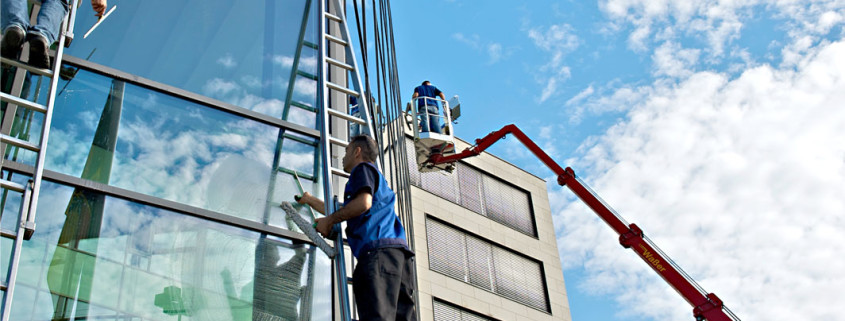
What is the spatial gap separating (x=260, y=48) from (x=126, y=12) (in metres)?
1.21

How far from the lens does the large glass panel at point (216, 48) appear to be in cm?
655

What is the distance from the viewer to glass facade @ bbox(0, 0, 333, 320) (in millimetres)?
5301

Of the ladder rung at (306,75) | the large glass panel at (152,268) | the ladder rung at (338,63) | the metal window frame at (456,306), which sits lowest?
the large glass panel at (152,268)

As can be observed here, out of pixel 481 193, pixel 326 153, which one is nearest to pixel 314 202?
pixel 326 153

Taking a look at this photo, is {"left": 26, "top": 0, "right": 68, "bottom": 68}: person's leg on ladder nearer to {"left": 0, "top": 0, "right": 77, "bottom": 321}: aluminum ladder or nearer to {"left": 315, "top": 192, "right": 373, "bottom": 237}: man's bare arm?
{"left": 0, "top": 0, "right": 77, "bottom": 321}: aluminum ladder

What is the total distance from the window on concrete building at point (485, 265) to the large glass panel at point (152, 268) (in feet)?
57.4

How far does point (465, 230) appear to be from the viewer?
2556 cm

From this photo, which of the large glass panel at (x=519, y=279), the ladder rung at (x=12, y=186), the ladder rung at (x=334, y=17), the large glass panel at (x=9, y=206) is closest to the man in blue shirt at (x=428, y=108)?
the large glass panel at (x=519, y=279)

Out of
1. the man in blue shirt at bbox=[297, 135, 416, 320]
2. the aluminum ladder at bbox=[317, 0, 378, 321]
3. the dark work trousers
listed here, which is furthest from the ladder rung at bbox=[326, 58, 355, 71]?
Answer: the dark work trousers

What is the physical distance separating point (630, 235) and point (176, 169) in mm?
16817

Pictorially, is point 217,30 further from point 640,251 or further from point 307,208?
point 640,251

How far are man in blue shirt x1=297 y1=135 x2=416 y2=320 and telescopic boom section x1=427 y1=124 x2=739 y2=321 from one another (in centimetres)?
1345

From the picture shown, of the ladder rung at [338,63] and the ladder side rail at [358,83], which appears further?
the ladder rung at [338,63]

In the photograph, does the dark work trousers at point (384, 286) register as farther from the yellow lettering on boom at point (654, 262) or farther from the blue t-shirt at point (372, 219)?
the yellow lettering on boom at point (654, 262)
